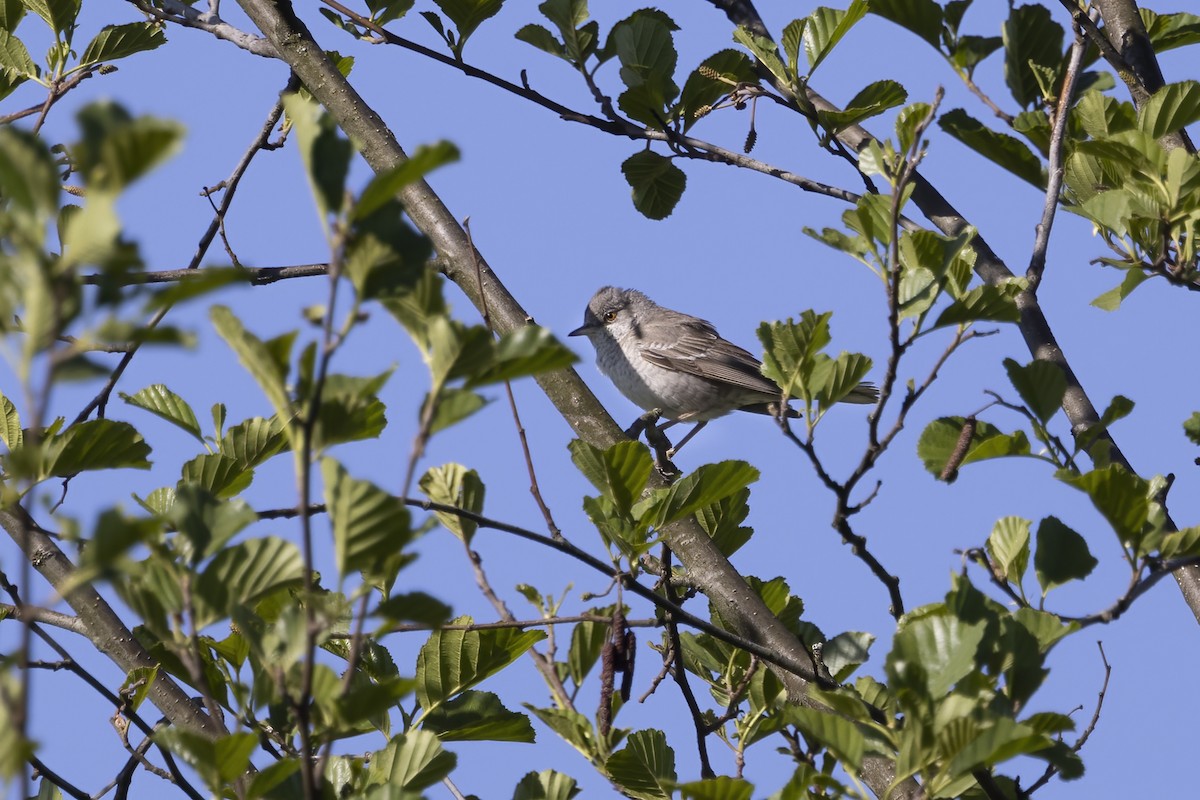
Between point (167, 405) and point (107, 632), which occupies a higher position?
point (167, 405)

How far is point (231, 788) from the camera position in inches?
87.6

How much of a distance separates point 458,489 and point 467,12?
263 centimetres

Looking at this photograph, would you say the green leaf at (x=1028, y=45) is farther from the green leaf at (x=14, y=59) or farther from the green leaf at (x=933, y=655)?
the green leaf at (x=14, y=59)

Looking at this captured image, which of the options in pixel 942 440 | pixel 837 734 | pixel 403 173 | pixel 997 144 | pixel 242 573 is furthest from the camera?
pixel 997 144

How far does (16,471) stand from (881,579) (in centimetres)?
194

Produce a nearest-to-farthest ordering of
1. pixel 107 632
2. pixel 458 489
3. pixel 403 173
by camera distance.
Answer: pixel 403 173 → pixel 458 489 → pixel 107 632

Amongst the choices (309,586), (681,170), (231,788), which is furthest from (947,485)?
(681,170)

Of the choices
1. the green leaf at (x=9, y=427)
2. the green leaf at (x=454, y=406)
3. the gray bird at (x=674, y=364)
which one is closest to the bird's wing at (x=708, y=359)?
the gray bird at (x=674, y=364)

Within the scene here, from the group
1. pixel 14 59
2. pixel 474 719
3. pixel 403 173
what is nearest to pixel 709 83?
pixel 14 59

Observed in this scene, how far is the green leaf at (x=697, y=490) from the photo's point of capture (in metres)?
2.76

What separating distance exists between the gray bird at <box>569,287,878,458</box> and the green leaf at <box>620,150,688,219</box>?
3180 mm

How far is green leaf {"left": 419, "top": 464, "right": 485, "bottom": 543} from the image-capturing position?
243 centimetres

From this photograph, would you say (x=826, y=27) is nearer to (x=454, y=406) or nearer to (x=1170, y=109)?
(x=1170, y=109)

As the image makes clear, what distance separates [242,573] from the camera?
5.88 ft
